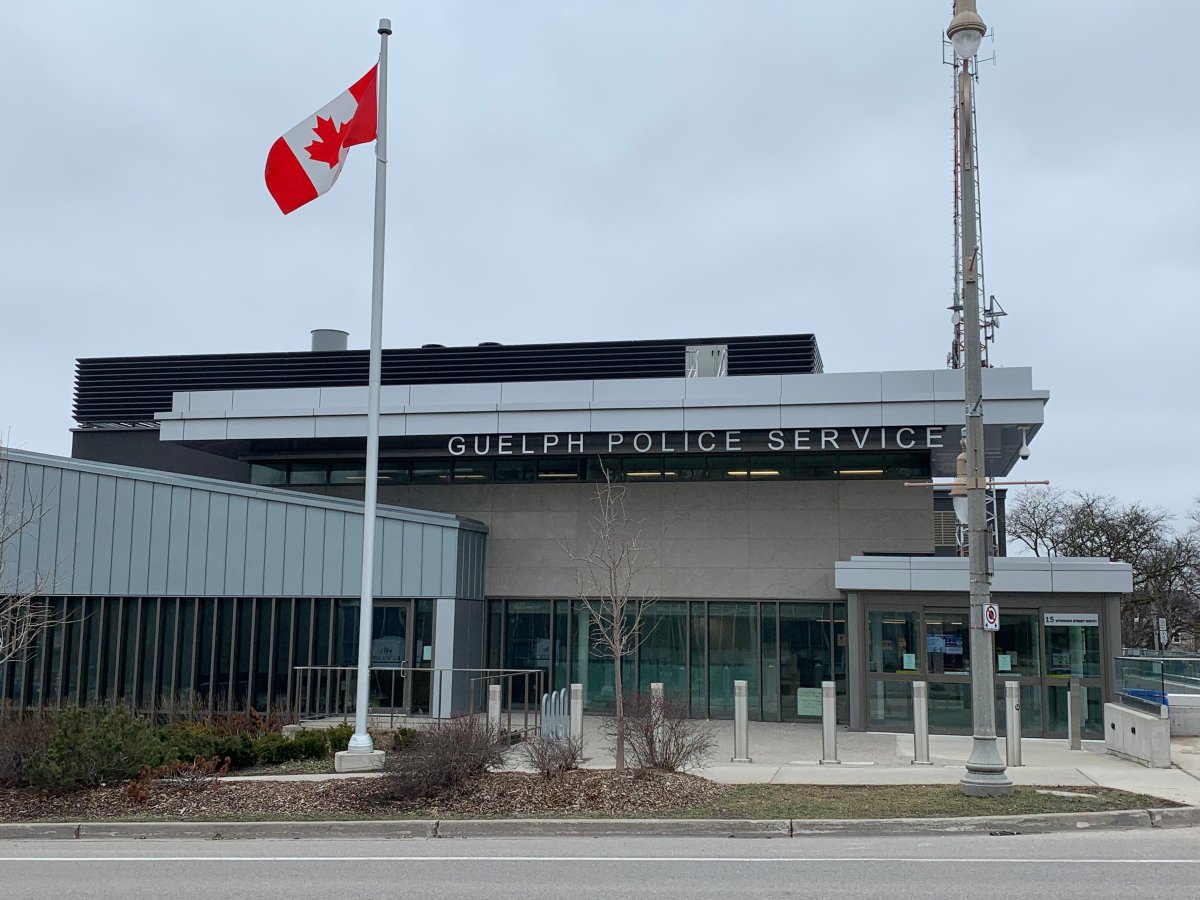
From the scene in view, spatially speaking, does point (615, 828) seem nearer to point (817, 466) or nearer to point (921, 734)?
point (921, 734)

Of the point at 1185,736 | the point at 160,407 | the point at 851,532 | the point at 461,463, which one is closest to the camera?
the point at 1185,736

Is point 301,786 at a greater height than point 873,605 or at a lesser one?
lesser

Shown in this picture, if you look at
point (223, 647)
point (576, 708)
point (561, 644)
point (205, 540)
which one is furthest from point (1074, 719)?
point (205, 540)

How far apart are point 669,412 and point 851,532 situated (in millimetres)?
4863

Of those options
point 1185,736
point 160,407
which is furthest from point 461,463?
point 160,407

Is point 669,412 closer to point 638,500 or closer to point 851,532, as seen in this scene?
point 638,500

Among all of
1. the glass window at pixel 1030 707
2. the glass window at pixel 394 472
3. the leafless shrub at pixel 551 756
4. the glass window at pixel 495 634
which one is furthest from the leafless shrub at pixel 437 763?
the glass window at pixel 394 472

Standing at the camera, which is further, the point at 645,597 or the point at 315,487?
the point at 315,487

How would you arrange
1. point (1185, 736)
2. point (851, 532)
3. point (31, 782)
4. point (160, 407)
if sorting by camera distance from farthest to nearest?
point (160, 407) → point (851, 532) → point (1185, 736) → point (31, 782)

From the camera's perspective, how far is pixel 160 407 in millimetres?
40344

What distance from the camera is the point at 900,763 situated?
58.5 feet

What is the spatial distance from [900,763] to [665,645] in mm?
7915

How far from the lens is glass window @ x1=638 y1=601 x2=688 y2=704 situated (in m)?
24.9

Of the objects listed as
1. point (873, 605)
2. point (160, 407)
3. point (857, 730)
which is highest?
point (160, 407)
